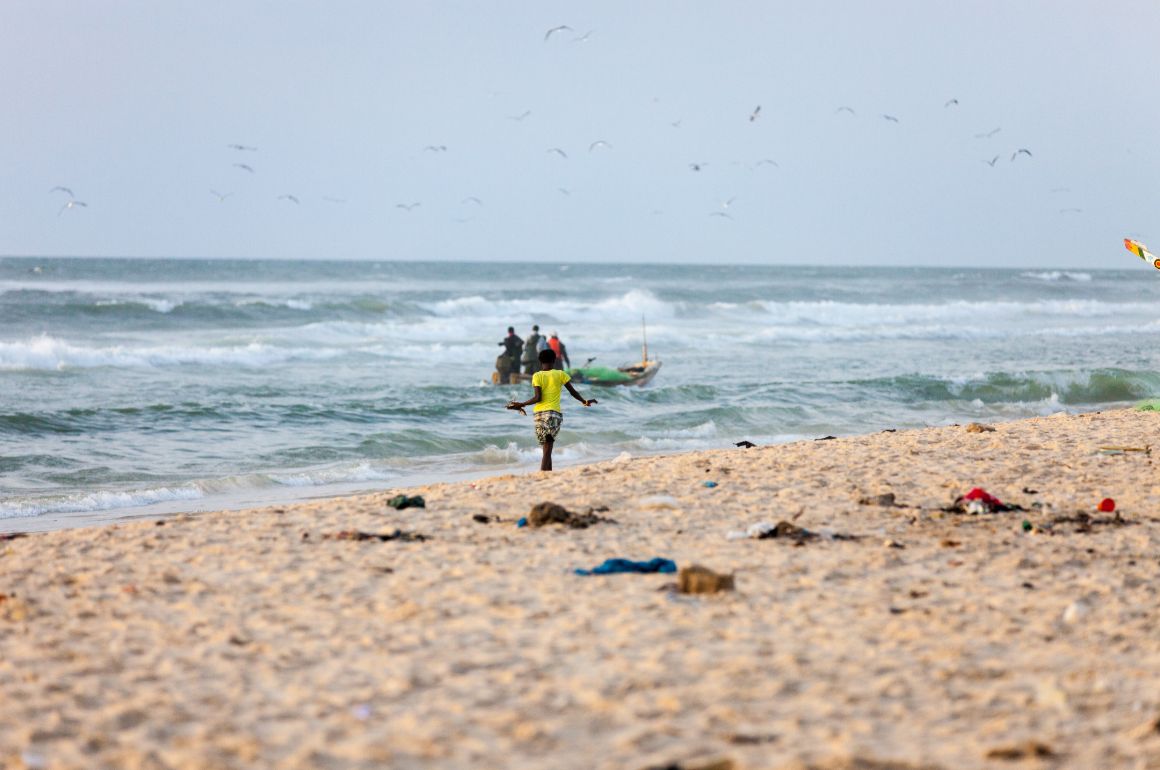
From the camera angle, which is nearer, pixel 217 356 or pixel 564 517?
pixel 564 517

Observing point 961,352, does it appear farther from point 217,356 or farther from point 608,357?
point 217,356

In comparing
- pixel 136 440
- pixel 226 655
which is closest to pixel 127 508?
pixel 136 440

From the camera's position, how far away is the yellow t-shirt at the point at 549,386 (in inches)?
421

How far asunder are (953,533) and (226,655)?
198 inches

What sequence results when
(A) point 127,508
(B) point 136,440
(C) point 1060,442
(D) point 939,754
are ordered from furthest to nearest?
(B) point 136,440 < (C) point 1060,442 < (A) point 127,508 < (D) point 939,754

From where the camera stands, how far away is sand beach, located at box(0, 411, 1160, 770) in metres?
4.29

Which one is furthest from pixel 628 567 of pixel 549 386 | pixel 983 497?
pixel 549 386

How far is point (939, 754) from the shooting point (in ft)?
13.6

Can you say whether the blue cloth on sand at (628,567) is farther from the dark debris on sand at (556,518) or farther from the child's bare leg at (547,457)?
the child's bare leg at (547,457)

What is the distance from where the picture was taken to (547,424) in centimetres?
1103

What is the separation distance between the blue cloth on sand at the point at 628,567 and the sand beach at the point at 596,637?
0.14 metres

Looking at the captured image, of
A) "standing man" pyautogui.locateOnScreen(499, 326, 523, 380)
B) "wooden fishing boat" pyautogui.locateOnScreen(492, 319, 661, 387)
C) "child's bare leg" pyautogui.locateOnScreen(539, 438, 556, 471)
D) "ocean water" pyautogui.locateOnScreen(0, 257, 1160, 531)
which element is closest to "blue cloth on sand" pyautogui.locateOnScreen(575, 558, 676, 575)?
"child's bare leg" pyautogui.locateOnScreen(539, 438, 556, 471)

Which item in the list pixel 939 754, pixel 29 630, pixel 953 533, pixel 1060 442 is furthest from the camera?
pixel 1060 442

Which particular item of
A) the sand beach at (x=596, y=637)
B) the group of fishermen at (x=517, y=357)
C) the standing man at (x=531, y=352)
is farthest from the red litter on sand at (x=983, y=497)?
the group of fishermen at (x=517, y=357)
